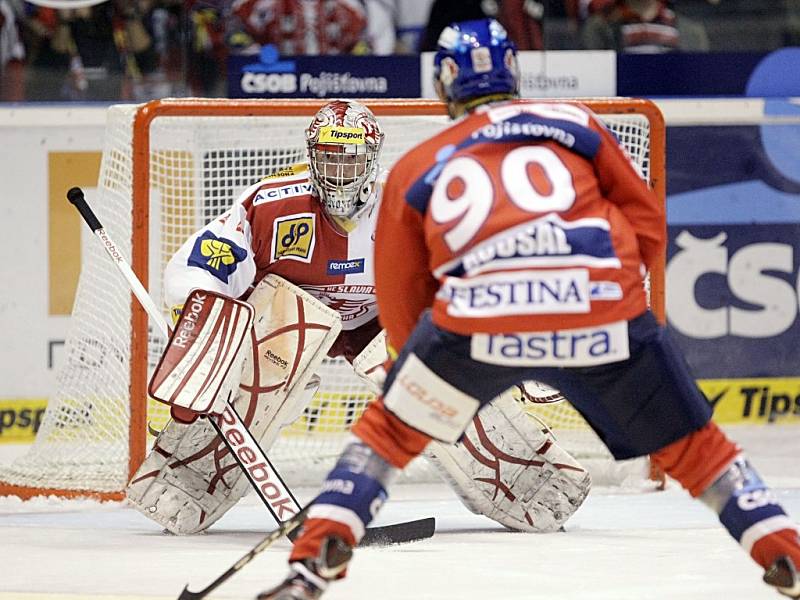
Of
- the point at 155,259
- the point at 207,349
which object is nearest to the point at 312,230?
the point at 207,349

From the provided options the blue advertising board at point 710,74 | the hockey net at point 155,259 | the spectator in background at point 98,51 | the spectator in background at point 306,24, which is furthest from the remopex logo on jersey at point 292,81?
the blue advertising board at point 710,74

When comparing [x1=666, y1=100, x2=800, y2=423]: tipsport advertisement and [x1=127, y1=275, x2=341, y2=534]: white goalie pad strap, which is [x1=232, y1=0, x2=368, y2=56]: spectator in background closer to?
[x1=666, y1=100, x2=800, y2=423]: tipsport advertisement

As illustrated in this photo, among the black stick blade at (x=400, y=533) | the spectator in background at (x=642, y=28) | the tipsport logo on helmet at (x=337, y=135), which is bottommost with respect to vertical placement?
the black stick blade at (x=400, y=533)

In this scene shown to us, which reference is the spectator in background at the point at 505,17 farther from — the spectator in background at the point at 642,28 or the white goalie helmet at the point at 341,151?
the white goalie helmet at the point at 341,151

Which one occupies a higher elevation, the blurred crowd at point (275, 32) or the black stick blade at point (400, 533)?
the blurred crowd at point (275, 32)

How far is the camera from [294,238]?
425 cm

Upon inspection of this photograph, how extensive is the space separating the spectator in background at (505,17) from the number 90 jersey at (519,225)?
339cm

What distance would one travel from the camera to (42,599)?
10.3ft

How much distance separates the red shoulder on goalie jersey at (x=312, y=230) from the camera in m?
4.16

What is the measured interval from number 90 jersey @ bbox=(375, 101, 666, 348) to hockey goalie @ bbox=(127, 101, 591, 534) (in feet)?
4.48

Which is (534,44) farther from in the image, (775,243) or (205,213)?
(205,213)

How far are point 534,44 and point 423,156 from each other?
3.48 m

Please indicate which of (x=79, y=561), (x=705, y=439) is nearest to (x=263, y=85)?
(x=79, y=561)

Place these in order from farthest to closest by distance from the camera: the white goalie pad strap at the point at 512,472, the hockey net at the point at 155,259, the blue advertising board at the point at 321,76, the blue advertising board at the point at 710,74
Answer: the blue advertising board at the point at 710,74
the blue advertising board at the point at 321,76
the hockey net at the point at 155,259
the white goalie pad strap at the point at 512,472
